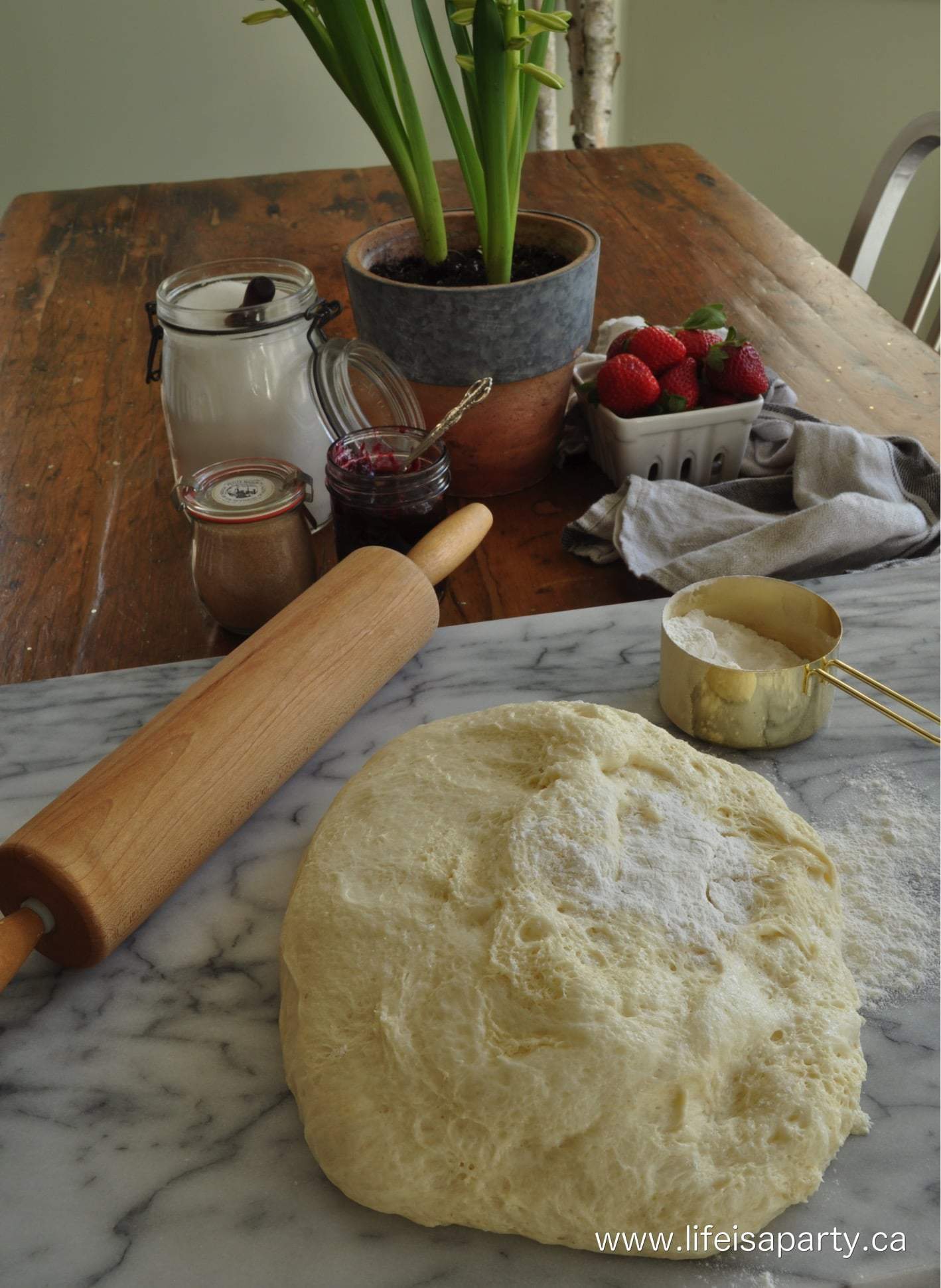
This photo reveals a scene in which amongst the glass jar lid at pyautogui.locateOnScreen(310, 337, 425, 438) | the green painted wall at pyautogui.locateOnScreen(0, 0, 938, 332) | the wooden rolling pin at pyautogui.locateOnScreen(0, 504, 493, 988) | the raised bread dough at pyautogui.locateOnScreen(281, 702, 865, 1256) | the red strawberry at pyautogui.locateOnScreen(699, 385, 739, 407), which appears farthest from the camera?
the green painted wall at pyautogui.locateOnScreen(0, 0, 938, 332)

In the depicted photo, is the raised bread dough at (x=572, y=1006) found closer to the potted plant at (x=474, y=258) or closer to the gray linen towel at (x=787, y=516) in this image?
the gray linen towel at (x=787, y=516)

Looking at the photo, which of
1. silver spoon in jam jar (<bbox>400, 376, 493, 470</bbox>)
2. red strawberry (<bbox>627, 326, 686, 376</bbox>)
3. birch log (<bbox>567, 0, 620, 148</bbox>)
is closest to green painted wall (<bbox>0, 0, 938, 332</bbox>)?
birch log (<bbox>567, 0, 620, 148</bbox>)

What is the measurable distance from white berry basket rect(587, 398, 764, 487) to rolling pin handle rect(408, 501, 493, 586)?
0.21 metres

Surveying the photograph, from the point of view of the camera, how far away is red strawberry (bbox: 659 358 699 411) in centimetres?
119

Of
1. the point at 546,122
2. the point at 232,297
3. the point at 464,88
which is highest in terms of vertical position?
the point at 464,88

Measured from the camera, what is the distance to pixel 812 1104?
63cm

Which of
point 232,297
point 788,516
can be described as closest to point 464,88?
point 232,297

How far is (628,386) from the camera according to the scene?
117 cm

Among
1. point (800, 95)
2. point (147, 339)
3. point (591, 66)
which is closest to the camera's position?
point (147, 339)

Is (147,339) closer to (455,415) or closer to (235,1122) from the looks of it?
(455,415)

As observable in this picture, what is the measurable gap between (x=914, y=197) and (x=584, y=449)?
2.42m

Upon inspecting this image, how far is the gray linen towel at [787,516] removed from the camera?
112 centimetres

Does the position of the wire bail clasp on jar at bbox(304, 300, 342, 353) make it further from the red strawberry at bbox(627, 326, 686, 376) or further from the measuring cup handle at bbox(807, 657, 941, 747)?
the measuring cup handle at bbox(807, 657, 941, 747)

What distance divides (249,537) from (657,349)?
52 cm
